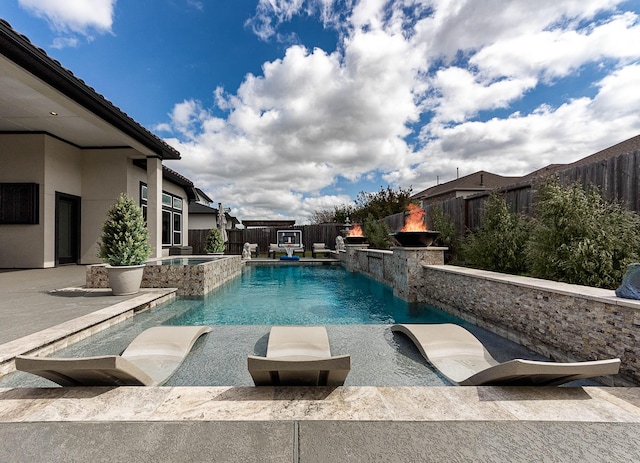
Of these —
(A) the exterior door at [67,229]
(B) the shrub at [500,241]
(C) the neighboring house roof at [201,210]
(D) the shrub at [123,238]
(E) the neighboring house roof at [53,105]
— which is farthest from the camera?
(C) the neighboring house roof at [201,210]

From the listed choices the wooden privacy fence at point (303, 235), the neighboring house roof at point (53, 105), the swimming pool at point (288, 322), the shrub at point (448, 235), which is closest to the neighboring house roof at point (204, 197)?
the wooden privacy fence at point (303, 235)

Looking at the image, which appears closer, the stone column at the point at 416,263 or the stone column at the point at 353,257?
the stone column at the point at 416,263

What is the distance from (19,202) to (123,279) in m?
6.23

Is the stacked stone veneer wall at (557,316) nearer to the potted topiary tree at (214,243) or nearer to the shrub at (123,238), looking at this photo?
the shrub at (123,238)

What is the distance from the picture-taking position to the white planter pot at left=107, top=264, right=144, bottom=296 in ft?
19.3

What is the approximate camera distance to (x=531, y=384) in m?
2.30

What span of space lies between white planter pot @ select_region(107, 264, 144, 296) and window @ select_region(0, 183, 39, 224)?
18.1ft

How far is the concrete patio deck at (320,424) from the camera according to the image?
64.0 inches

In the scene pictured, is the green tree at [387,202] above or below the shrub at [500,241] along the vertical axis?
above

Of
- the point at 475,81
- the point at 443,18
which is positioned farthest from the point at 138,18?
the point at 475,81

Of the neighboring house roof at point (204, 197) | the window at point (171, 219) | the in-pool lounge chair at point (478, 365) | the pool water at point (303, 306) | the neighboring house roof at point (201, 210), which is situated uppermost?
the neighboring house roof at point (204, 197)

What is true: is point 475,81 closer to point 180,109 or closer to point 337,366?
point 337,366

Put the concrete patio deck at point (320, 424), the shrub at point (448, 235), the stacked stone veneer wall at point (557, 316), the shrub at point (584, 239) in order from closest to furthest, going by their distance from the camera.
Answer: the concrete patio deck at point (320, 424), the stacked stone veneer wall at point (557, 316), the shrub at point (584, 239), the shrub at point (448, 235)

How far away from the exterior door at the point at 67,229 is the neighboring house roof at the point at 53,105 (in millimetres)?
2052
